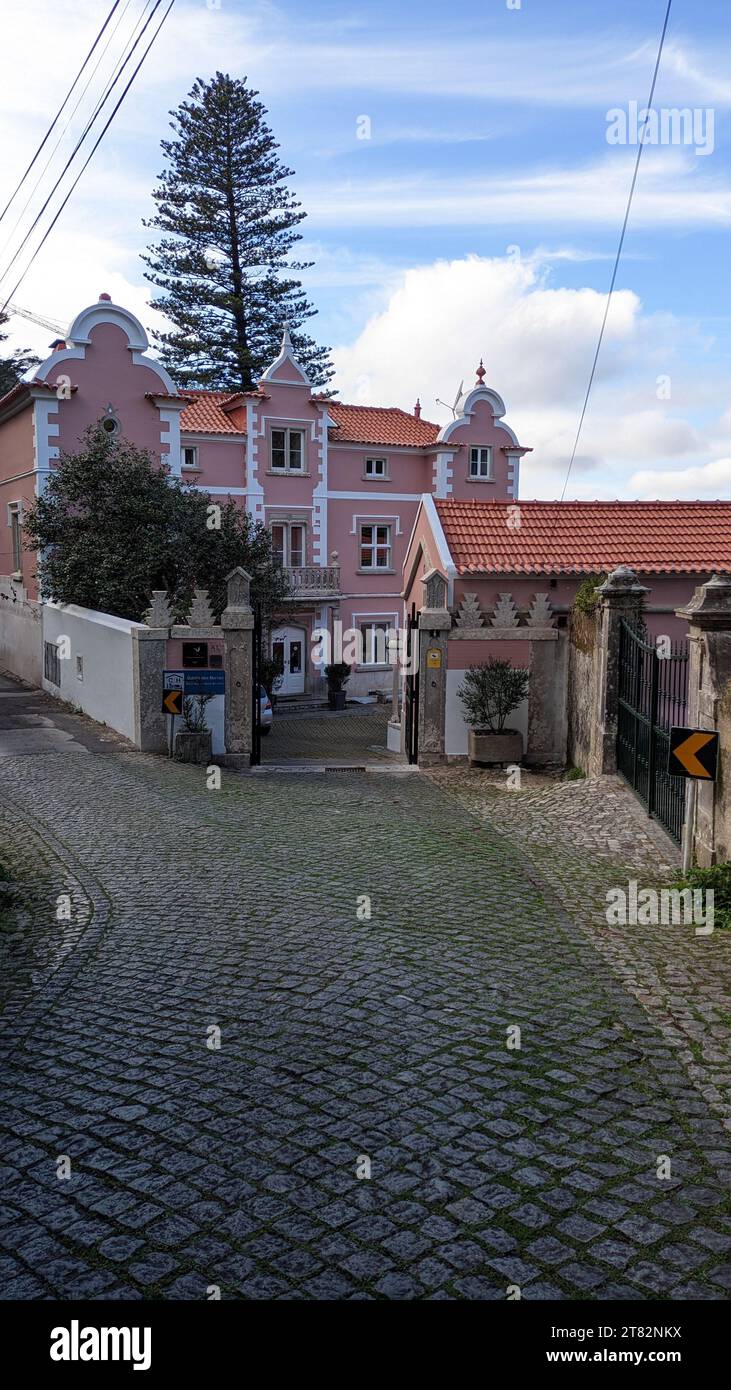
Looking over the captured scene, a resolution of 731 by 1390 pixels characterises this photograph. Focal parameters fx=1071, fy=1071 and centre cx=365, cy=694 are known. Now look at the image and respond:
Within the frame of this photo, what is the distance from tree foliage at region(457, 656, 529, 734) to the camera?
1658cm

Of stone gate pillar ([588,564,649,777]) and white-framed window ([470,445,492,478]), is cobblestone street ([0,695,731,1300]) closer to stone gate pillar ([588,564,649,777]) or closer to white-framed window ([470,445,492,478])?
stone gate pillar ([588,564,649,777])

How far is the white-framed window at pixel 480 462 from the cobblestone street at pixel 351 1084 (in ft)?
101

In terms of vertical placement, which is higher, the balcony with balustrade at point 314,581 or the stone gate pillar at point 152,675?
the balcony with balustrade at point 314,581

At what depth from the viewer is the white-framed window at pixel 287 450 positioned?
119ft

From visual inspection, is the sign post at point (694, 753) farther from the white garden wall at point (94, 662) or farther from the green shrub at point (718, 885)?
the white garden wall at point (94, 662)

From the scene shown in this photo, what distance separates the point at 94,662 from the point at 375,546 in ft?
70.4

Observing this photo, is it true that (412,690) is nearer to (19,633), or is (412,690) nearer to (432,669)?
(432,669)

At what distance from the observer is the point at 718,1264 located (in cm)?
399

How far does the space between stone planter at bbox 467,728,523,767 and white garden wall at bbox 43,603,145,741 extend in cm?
539

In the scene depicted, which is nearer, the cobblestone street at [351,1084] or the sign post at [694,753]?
the cobblestone street at [351,1084]

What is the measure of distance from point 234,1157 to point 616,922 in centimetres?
445

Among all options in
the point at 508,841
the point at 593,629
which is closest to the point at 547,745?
the point at 593,629

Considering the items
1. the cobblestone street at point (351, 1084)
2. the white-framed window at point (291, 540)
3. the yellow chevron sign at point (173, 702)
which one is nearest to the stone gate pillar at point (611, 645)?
the cobblestone street at point (351, 1084)

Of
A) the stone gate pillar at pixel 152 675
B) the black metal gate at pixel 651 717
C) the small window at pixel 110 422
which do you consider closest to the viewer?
the black metal gate at pixel 651 717
